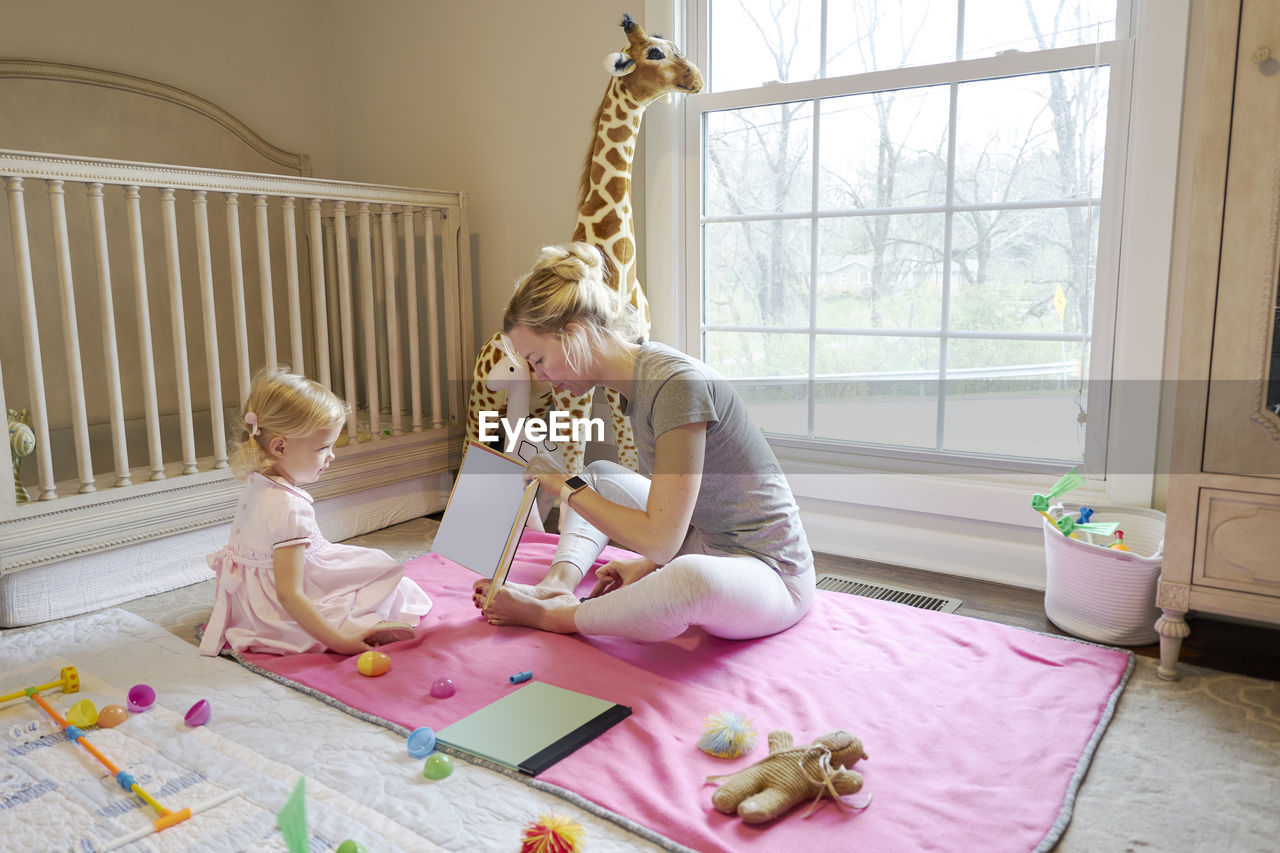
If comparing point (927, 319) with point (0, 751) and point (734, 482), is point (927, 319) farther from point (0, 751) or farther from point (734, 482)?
point (0, 751)

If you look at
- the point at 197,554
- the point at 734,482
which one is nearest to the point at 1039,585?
the point at 734,482

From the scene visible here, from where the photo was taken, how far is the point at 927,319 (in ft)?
7.64

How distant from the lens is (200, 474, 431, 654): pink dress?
169 centimetres

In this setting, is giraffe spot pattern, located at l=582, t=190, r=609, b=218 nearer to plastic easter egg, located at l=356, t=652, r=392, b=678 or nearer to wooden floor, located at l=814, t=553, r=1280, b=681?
wooden floor, located at l=814, t=553, r=1280, b=681

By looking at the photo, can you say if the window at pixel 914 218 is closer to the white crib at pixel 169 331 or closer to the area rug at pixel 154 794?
the white crib at pixel 169 331

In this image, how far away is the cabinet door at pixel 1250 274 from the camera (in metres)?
1.46

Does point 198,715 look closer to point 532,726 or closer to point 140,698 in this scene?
point 140,698

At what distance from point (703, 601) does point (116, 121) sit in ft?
8.41

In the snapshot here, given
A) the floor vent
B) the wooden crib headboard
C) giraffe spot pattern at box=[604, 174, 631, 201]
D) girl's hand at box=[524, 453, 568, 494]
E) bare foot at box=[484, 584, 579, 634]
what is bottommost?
the floor vent

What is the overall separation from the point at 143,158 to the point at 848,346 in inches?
93.6

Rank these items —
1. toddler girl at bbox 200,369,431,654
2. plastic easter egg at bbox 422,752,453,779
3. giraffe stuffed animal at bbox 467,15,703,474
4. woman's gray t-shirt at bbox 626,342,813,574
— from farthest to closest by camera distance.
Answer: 1. giraffe stuffed animal at bbox 467,15,703,474
2. toddler girl at bbox 200,369,431,654
3. woman's gray t-shirt at bbox 626,342,813,574
4. plastic easter egg at bbox 422,752,453,779

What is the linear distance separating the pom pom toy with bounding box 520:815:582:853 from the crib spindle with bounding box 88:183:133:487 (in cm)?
148

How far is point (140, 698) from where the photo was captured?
150cm

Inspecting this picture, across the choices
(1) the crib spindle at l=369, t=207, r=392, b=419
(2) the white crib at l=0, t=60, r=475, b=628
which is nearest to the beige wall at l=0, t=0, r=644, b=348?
(2) the white crib at l=0, t=60, r=475, b=628
